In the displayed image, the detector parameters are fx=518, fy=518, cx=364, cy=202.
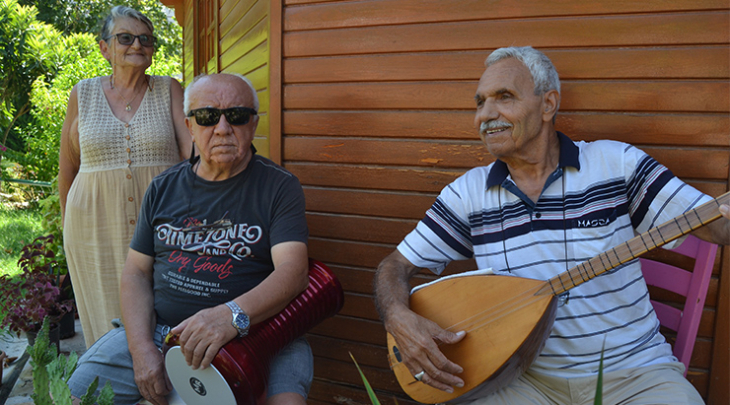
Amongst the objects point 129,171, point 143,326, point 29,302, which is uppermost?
point 129,171

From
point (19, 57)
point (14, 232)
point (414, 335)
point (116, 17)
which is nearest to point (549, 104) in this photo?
point (414, 335)

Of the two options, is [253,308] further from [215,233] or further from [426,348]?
[426,348]

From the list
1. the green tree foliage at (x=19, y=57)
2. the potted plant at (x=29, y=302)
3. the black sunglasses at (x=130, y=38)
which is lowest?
the potted plant at (x=29, y=302)

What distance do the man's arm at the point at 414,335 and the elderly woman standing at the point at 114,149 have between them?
138cm

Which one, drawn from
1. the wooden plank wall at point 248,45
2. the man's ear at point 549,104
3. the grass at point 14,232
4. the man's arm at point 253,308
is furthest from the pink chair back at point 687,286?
the grass at point 14,232

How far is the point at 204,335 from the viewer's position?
1.63 metres

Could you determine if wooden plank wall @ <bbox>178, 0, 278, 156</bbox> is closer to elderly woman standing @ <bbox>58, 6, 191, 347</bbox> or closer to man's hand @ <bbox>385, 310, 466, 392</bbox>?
elderly woman standing @ <bbox>58, 6, 191, 347</bbox>

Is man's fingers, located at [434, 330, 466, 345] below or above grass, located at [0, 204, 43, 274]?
above

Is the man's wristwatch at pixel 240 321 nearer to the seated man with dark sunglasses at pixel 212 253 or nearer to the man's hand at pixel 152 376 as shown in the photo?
the seated man with dark sunglasses at pixel 212 253

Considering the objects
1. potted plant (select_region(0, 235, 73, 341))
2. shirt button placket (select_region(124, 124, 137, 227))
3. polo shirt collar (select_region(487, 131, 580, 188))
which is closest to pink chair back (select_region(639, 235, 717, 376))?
polo shirt collar (select_region(487, 131, 580, 188))

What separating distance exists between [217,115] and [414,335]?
3.69 feet

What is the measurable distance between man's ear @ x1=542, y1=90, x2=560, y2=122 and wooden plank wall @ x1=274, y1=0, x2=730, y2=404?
12.0 inches

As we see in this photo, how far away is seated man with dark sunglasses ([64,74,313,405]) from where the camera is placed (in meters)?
1.82

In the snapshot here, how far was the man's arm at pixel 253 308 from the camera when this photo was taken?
5.31 ft
